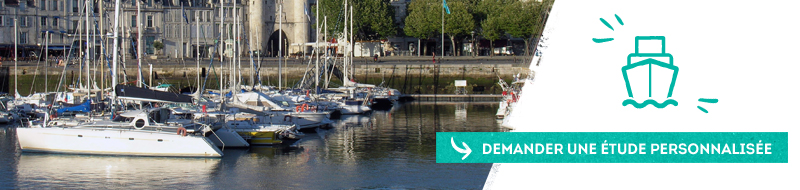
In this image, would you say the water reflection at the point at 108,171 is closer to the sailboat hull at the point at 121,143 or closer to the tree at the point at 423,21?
the sailboat hull at the point at 121,143

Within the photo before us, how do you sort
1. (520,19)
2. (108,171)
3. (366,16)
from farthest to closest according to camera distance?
(366,16) < (520,19) < (108,171)

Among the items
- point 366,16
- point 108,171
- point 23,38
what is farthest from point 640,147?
point 23,38

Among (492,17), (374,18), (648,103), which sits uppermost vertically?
(374,18)

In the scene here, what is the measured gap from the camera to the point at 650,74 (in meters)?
10.9

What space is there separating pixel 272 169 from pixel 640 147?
14387 mm

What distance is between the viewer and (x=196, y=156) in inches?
1009

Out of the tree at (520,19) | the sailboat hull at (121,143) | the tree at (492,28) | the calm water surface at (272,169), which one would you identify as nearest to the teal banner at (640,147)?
the calm water surface at (272,169)

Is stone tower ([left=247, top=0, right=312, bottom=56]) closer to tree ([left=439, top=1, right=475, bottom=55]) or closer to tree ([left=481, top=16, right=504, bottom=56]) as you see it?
tree ([left=439, top=1, right=475, bottom=55])

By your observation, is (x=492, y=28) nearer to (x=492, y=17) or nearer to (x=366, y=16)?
(x=492, y=17)

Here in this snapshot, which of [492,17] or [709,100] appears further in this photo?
[492,17]

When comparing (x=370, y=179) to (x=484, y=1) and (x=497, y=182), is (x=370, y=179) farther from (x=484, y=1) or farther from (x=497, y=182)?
(x=484, y=1)

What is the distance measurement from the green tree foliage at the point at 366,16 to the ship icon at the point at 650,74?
216 ft

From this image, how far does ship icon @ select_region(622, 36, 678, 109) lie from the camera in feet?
35.9

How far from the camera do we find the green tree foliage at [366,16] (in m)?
77.1
